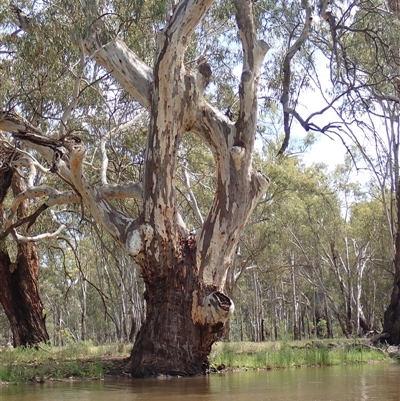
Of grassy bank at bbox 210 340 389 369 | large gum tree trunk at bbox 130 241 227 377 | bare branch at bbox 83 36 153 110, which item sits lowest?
grassy bank at bbox 210 340 389 369

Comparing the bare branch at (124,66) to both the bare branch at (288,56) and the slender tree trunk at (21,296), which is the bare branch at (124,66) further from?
the slender tree trunk at (21,296)

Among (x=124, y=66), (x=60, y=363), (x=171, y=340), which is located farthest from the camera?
(x=124, y=66)

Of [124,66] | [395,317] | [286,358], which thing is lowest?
[286,358]

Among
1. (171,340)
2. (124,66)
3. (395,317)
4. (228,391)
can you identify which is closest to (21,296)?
(124,66)

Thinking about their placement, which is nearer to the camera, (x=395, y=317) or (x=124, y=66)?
(x=124, y=66)

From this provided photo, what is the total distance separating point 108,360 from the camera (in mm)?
9000

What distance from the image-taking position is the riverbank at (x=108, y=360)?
7659 mm

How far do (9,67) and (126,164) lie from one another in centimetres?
350

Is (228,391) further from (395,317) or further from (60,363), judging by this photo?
(395,317)

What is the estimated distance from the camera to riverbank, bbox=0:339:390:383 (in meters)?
7.66

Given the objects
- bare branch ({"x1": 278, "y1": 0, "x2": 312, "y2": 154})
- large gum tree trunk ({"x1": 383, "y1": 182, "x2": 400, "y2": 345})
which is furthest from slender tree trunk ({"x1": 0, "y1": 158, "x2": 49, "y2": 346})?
large gum tree trunk ({"x1": 383, "y1": 182, "x2": 400, "y2": 345})

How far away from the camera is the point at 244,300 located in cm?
3712

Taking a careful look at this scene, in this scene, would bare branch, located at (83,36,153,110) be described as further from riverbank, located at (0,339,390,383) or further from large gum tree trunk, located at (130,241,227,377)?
riverbank, located at (0,339,390,383)

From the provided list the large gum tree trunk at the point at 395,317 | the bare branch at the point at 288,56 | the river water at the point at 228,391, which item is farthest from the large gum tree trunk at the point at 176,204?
the large gum tree trunk at the point at 395,317
